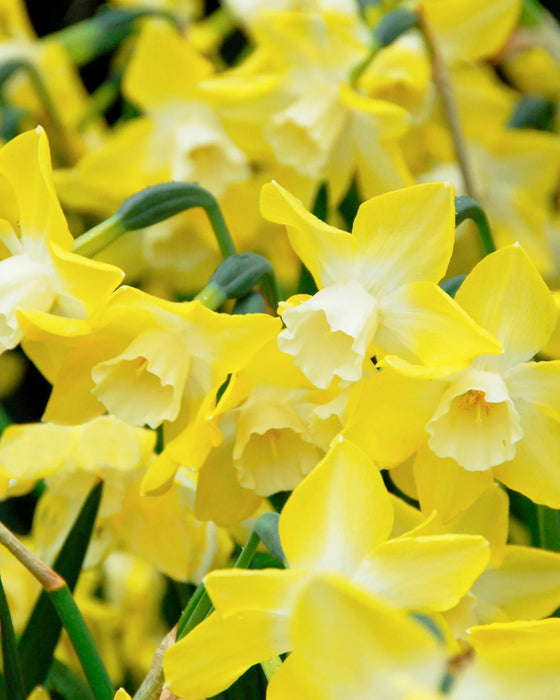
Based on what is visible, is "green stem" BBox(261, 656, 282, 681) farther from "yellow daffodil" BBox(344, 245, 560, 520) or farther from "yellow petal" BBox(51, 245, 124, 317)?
"yellow petal" BBox(51, 245, 124, 317)

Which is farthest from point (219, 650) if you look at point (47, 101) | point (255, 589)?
point (47, 101)

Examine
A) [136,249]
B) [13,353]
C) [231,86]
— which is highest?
[231,86]

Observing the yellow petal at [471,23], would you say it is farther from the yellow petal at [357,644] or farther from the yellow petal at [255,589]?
the yellow petal at [357,644]

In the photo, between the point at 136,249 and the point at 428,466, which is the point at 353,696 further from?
the point at 136,249

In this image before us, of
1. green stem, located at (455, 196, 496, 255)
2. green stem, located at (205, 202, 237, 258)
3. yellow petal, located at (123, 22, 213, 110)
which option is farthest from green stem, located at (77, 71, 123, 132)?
green stem, located at (455, 196, 496, 255)

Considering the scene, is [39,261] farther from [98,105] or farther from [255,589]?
[98,105]

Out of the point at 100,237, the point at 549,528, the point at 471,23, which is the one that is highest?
the point at 100,237

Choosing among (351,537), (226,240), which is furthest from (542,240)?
(351,537)
